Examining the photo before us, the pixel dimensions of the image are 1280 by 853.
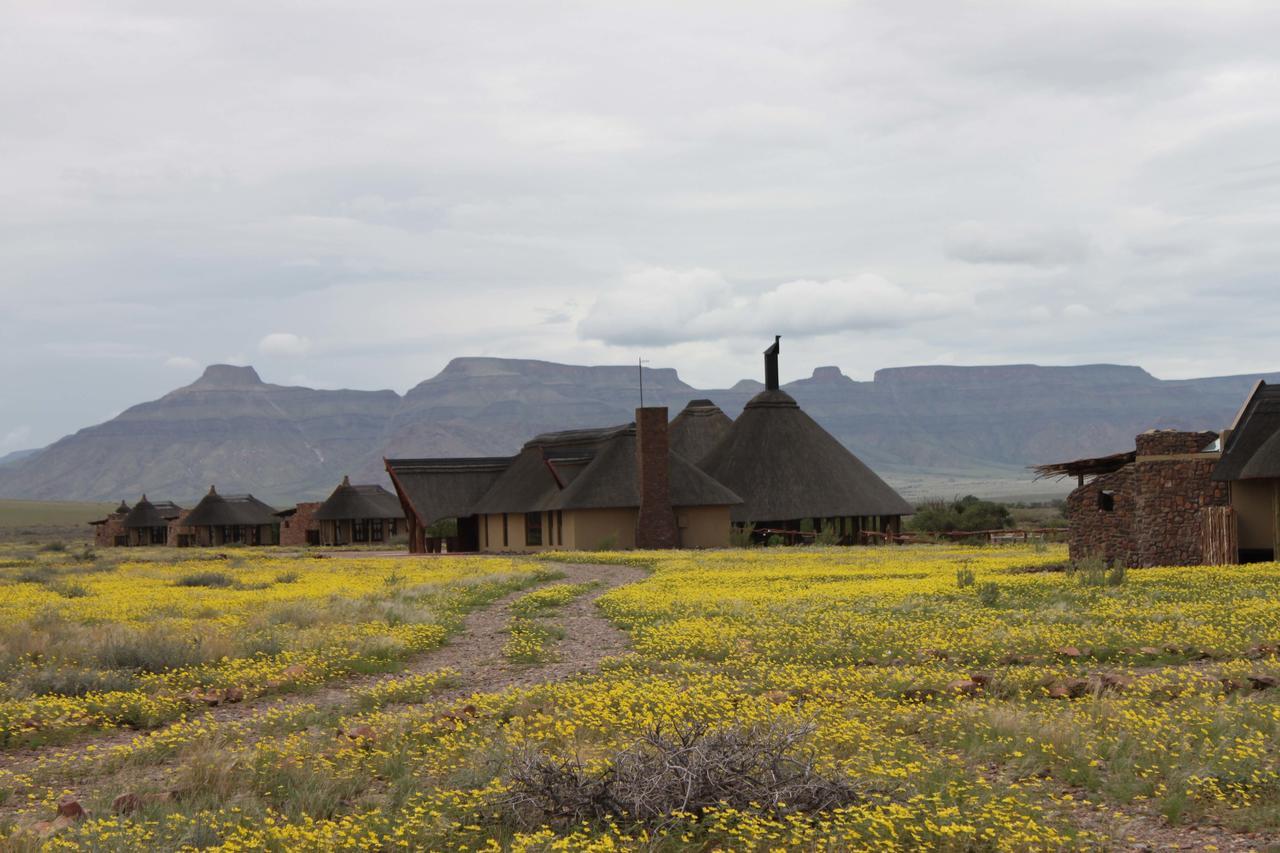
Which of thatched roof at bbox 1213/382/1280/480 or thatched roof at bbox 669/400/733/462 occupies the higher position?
thatched roof at bbox 669/400/733/462

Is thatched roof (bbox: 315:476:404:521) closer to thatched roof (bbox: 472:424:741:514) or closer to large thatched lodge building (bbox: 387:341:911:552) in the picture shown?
large thatched lodge building (bbox: 387:341:911:552)

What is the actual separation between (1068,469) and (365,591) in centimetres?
2068

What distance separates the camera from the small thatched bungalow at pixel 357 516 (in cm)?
8950

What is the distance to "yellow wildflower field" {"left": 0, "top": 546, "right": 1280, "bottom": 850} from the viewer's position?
849 centimetres

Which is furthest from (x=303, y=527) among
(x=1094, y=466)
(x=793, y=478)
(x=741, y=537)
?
(x=1094, y=466)

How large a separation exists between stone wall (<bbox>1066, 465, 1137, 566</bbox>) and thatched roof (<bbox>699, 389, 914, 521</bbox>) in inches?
1000

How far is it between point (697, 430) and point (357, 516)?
33077 mm

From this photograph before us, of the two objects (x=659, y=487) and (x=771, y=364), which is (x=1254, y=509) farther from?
(x=771, y=364)

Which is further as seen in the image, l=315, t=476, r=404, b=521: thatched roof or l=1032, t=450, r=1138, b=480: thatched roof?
l=315, t=476, r=404, b=521: thatched roof

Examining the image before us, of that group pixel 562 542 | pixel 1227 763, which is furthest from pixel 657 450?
pixel 1227 763

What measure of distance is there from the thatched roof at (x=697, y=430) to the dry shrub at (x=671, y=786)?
5541cm

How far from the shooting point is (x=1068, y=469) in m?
35.6

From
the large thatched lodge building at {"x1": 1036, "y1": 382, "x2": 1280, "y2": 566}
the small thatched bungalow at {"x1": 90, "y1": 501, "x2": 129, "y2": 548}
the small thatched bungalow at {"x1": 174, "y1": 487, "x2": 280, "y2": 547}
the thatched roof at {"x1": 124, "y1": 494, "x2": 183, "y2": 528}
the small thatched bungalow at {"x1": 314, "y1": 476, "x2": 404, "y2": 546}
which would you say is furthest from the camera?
the small thatched bungalow at {"x1": 90, "y1": 501, "x2": 129, "y2": 548}

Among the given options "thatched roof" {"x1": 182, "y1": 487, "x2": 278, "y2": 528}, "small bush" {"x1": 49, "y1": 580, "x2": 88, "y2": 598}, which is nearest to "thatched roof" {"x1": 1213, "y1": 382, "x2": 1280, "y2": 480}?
"small bush" {"x1": 49, "y1": 580, "x2": 88, "y2": 598}
